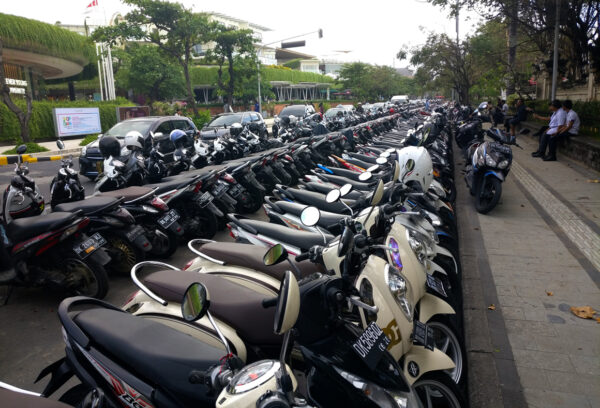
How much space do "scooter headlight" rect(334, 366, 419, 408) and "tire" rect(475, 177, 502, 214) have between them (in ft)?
18.4

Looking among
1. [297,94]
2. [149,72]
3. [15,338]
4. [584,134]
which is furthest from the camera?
[297,94]

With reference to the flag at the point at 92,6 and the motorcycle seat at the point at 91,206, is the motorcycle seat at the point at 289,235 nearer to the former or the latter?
the motorcycle seat at the point at 91,206

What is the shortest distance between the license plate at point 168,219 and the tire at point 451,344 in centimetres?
326

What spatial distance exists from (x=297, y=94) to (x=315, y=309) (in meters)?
69.5

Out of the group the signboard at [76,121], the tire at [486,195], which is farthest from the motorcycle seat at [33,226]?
the signboard at [76,121]

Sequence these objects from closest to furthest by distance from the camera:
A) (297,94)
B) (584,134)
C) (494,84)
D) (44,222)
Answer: (44,222), (584,134), (494,84), (297,94)

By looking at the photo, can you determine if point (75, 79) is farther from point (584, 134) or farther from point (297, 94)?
point (584, 134)

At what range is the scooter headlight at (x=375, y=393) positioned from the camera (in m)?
1.82

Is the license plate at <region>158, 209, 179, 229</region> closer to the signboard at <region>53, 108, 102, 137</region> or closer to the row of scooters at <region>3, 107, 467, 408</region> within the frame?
the row of scooters at <region>3, 107, 467, 408</region>

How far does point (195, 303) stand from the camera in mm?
1669

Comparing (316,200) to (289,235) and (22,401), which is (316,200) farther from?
(22,401)

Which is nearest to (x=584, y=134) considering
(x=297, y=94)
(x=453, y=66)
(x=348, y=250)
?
(x=348, y=250)

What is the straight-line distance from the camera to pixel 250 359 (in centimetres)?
250

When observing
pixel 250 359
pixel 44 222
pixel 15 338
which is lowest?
pixel 15 338
